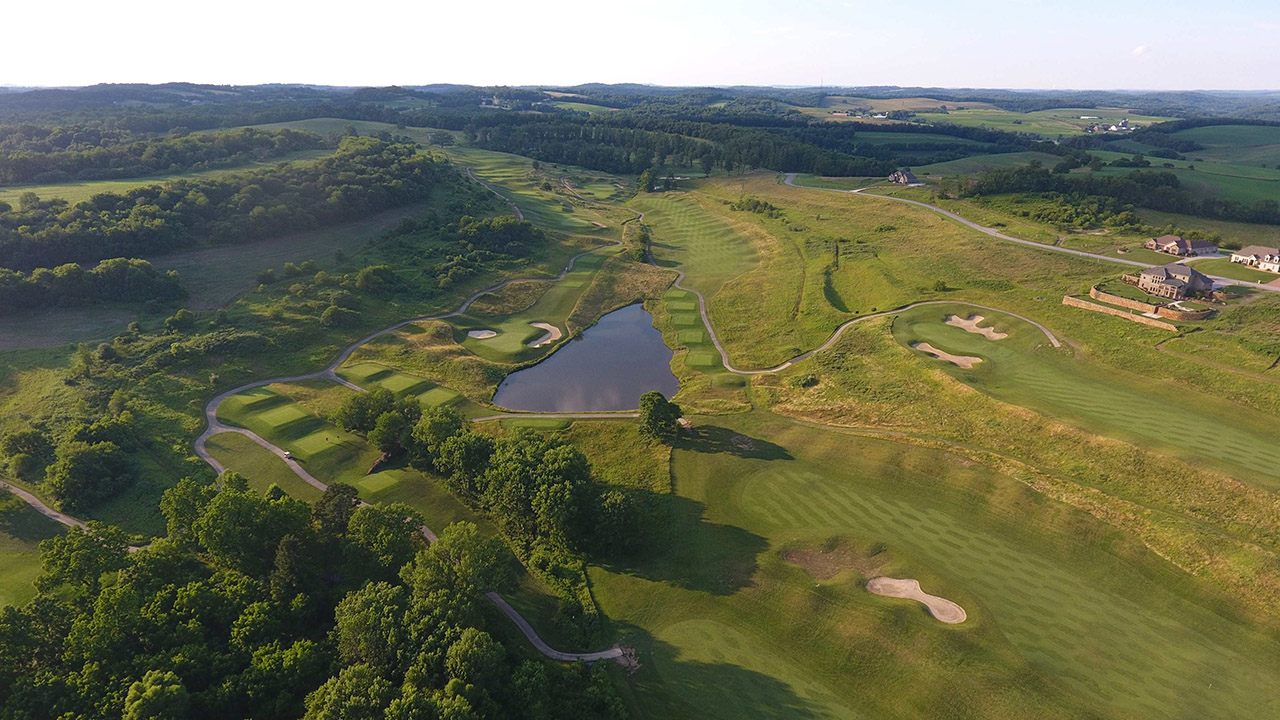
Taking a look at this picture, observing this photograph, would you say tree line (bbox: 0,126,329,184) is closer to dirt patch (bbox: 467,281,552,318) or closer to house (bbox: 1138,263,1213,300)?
dirt patch (bbox: 467,281,552,318)

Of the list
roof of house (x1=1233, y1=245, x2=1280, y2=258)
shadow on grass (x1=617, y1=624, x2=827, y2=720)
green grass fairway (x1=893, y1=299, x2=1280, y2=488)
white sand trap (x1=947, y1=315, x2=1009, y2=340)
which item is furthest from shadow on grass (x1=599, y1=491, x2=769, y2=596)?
roof of house (x1=1233, y1=245, x2=1280, y2=258)

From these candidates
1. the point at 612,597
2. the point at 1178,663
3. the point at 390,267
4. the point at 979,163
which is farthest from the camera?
the point at 979,163

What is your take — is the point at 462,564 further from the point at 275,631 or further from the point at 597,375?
the point at 597,375

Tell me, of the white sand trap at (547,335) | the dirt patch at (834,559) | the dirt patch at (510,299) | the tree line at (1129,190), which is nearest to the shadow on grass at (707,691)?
the dirt patch at (834,559)

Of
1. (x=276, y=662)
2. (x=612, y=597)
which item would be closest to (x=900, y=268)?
(x=612, y=597)

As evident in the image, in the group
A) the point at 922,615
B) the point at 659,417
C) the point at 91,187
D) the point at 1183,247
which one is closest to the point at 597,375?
the point at 659,417

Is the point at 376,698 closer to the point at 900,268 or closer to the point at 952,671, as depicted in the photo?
the point at 952,671

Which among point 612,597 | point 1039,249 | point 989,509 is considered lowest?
point 612,597
